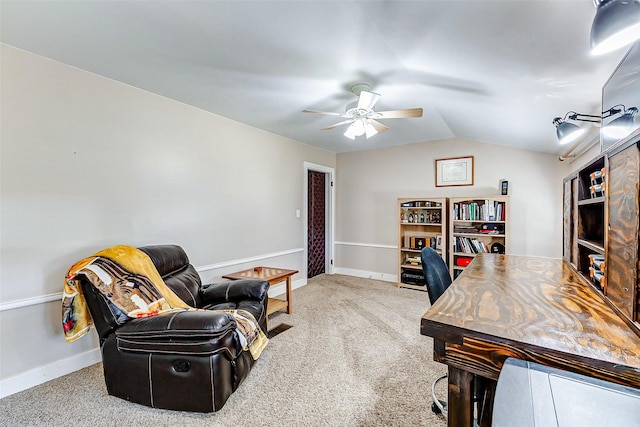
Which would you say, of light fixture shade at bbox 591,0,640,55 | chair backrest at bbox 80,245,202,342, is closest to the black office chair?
light fixture shade at bbox 591,0,640,55

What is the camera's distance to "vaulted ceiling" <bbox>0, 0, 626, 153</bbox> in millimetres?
1488

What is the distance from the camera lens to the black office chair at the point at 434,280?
176 cm

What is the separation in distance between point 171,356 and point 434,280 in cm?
168

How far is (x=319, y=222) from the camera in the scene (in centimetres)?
554

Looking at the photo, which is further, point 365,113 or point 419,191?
point 419,191

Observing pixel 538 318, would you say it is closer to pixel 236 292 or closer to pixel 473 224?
pixel 236 292

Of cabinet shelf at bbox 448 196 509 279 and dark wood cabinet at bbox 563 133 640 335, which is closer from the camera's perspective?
dark wood cabinet at bbox 563 133 640 335

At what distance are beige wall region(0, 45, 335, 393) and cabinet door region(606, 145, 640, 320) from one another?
324cm

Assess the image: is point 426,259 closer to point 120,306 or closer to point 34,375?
point 120,306

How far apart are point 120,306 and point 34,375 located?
100 centimetres

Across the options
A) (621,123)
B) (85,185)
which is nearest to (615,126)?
(621,123)

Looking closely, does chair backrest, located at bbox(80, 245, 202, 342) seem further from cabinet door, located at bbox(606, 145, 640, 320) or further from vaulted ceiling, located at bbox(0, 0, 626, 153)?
cabinet door, located at bbox(606, 145, 640, 320)

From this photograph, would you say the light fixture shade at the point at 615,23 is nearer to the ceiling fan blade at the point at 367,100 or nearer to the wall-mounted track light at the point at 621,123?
the wall-mounted track light at the point at 621,123

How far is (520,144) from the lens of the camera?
3861 millimetres
